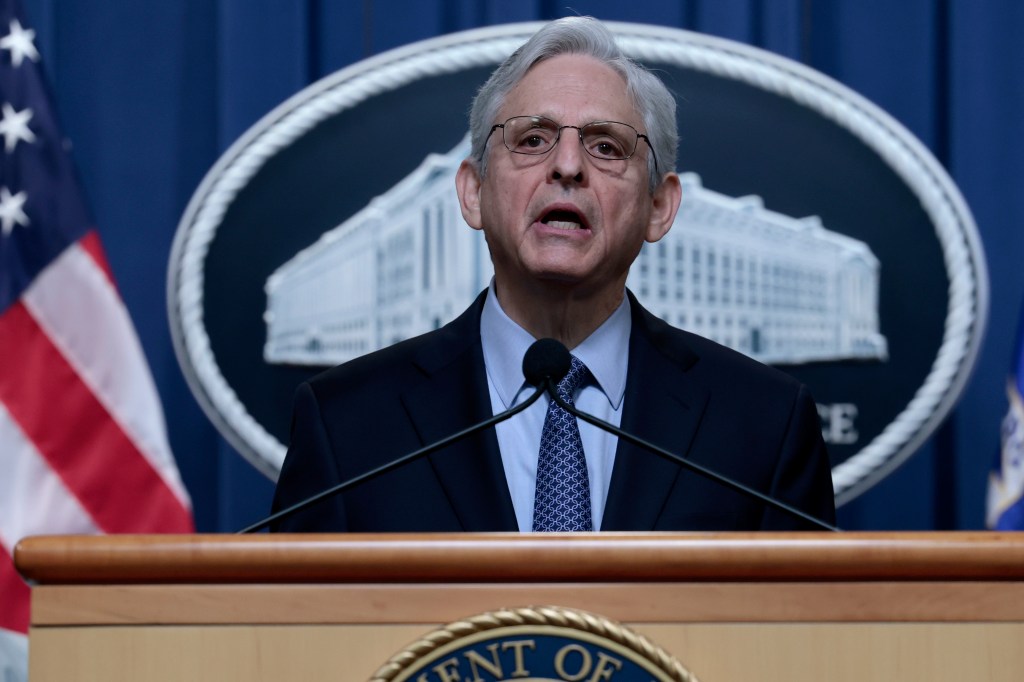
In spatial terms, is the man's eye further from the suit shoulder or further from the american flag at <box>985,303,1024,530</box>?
the american flag at <box>985,303,1024,530</box>

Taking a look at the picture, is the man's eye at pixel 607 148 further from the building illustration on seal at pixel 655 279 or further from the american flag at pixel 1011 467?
the american flag at pixel 1011 467

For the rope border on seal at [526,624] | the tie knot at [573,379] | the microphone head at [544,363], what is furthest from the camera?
the tie knot at [573,379]

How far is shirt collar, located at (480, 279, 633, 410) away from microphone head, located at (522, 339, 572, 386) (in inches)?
16.2

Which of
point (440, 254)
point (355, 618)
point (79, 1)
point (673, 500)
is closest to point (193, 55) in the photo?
point (79, 1)

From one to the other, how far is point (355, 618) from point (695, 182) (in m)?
1.48

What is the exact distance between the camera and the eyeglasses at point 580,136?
5.03 feet

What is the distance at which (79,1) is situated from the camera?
7.82 ft

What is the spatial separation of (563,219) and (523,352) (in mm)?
189

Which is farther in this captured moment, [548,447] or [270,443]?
[270,443]

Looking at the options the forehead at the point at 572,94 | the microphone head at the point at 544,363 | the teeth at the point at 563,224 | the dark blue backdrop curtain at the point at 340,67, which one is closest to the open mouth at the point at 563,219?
the teeth at the point at 563,224

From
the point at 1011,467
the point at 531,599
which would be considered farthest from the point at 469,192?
the point at 1011,467

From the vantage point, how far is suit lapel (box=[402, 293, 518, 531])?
4.45 ft

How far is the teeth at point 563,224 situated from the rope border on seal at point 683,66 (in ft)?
2.43

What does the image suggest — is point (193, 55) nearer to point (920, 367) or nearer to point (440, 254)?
point (440, 254)
